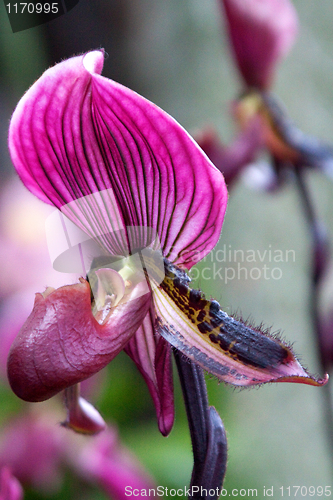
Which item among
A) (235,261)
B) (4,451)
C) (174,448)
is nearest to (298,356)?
(4,451)

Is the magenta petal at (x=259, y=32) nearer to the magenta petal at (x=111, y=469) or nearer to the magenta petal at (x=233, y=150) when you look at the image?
the magenta petal at (x=233, y=150)

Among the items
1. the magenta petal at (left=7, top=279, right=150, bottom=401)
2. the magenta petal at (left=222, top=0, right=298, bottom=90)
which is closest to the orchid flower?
the magenta petal at (left=7, top=279, right=150, bottom=401)

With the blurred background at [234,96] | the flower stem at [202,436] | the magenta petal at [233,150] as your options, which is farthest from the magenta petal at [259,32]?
the flower stem at [202,436]

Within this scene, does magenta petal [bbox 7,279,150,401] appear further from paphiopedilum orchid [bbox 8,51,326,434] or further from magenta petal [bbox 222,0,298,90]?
magenta petal [bbox 222,0,298,90]

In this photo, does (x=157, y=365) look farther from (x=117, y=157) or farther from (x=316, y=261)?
(x=316, y=261)

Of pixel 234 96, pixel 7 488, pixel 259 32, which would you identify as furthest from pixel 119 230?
pixel 234 96

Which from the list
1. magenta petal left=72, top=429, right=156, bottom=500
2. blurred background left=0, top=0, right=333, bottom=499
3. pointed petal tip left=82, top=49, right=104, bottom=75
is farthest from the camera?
blurred background left=0, top=0, right=333, bottom=499
